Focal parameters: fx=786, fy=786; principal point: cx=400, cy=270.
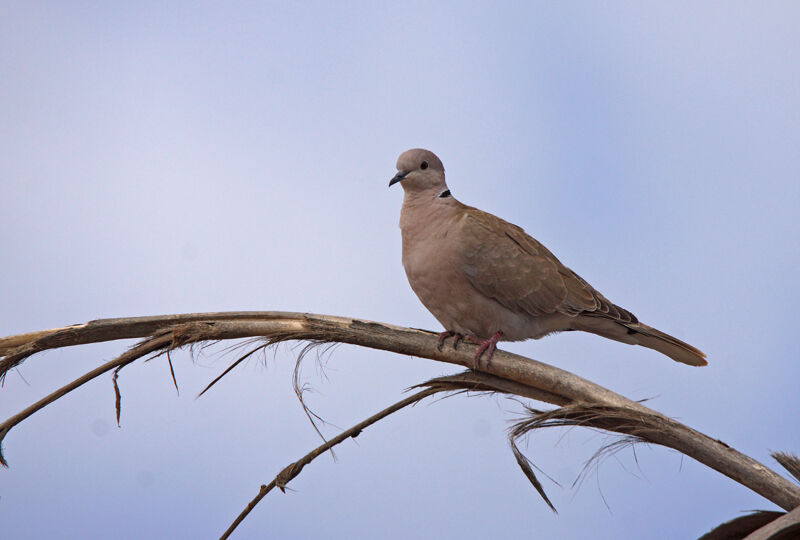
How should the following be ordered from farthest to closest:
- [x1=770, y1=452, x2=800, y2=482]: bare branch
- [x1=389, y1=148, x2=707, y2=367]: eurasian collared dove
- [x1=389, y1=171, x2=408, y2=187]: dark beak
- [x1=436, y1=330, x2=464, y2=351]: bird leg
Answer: [x1=389, y1=171, x2=408, y2=187]: dark beak < [x1=389, y1=148, x2=707, y2=367]: eurasian collared dove < [x1=436, y1=330, x2=464, y2=351]: bird leg < [x1=770, y1=452, x2=800, y2=482]: bare branch

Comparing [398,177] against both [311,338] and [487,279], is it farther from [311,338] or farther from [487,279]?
[311,338]

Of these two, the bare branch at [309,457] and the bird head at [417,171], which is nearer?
the bare branch at [309,457]

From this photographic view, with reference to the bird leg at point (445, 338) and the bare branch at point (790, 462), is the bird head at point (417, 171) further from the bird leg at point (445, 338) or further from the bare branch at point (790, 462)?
the bare branch at point (790, 462)

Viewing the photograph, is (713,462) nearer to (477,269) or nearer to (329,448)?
(329,448)

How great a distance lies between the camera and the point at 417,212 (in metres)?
→ 3.97

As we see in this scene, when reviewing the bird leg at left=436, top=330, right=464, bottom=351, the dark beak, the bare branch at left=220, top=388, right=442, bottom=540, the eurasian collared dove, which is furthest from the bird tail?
the bare branch at left=220, top=388, right=442, bottom=540

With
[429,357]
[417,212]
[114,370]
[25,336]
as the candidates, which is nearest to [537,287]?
[417,212]

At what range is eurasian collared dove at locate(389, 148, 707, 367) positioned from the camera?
3.71m

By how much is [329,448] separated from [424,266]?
4.44 ft

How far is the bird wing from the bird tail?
0.05 meters

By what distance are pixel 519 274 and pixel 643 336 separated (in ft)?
2.41

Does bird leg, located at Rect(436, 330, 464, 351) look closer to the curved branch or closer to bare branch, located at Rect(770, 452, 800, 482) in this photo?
the curved branch

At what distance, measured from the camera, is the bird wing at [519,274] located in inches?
147

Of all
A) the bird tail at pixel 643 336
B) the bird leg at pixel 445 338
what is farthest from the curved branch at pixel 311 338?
the bird tail at pixel 643 336
